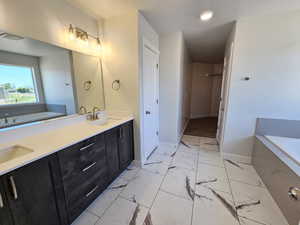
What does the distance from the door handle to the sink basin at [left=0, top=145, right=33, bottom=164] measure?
2.43 metres

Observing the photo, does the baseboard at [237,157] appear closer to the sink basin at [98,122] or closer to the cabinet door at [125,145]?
the cabinet door at [125,145]

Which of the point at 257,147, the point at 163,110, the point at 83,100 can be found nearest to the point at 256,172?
the point at 257,147

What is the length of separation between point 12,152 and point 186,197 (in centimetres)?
189

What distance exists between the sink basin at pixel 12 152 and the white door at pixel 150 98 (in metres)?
1.56

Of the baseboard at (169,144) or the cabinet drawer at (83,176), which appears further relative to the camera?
the baseboard at (169,144)

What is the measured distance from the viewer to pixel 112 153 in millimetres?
1831

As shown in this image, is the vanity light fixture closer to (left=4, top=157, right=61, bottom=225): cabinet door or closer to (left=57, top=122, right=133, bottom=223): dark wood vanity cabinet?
(left=57, top=122, right=133, bottom=223): dark wood vanity cabinet

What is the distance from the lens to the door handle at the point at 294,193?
126 centimetres

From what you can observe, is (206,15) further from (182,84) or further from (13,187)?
(13,187)

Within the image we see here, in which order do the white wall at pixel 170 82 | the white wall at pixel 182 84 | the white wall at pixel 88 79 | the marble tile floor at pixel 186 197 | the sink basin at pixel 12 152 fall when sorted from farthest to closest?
the white wall at pixel 182 84 < the white wall at pixel 170 82 < the white wall at pixel 88 79 < the marble tile floor at pixel 186 197 < the sink basin at pixel 12 152

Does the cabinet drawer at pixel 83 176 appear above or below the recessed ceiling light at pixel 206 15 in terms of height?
below

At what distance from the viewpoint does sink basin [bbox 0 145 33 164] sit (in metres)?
1.12

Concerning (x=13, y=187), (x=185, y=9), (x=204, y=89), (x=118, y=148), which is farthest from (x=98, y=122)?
(x=204, y=89)

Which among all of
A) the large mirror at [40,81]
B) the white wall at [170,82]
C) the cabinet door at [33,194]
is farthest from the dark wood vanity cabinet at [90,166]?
the white wall at [170,82]
